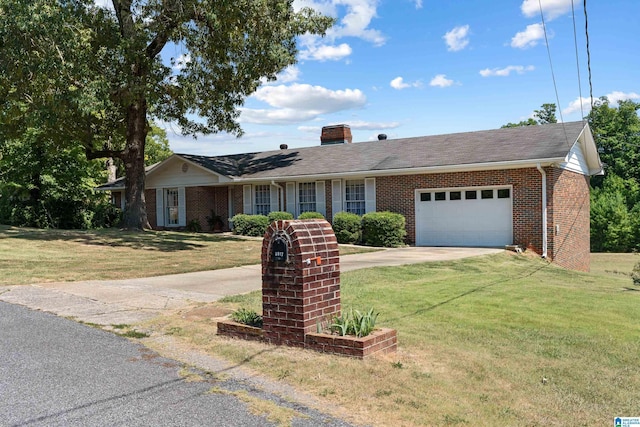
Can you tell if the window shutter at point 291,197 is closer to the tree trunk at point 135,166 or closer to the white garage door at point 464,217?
the white garage door at point 464,217

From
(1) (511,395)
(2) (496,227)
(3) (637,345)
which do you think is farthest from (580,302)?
(2) (496,227)

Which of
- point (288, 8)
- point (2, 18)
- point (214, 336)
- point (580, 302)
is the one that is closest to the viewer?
point (214, 336)

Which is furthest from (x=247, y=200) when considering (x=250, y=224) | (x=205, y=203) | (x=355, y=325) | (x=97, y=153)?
(x=355, y=325)

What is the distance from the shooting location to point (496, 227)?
19.9 meters

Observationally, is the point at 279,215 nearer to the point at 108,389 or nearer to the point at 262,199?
the point at 262,199

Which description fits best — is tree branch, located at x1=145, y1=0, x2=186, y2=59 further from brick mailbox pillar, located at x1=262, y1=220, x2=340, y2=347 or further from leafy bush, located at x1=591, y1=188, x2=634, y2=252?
leafy bush, located at x1=591, y1=188, x2=634, y2=252

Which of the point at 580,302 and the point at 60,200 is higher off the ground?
the point at 60,200

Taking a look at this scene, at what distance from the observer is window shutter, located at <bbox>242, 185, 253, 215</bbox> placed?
2655cm

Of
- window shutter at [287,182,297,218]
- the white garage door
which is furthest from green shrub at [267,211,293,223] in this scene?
the white garage door

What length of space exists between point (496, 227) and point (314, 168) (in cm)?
854

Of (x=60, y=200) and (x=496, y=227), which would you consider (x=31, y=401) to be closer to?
(x=496, y=227)

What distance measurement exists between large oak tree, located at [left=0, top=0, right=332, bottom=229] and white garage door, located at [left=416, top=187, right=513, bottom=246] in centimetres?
803

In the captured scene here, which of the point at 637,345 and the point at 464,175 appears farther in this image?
the point at 464,175

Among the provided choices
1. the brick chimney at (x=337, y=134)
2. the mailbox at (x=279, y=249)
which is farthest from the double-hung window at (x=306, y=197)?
the mailbox at (x=279, y=249)
